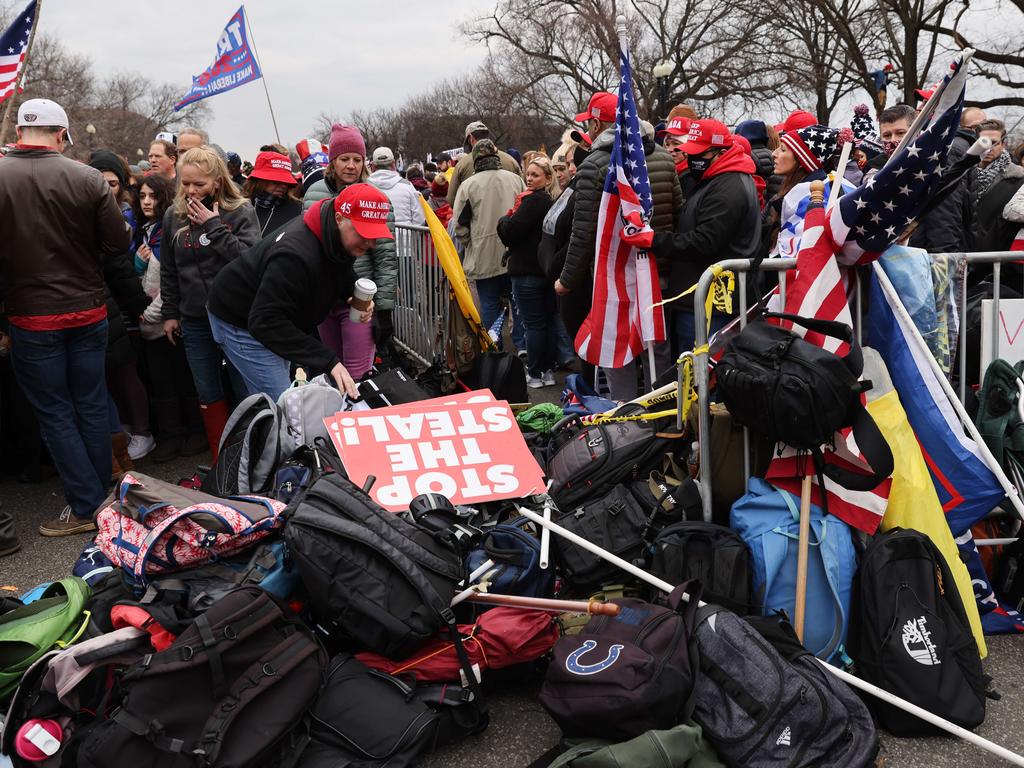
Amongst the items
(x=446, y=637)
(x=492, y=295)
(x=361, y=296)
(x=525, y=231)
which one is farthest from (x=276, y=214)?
(x=446, y=637)

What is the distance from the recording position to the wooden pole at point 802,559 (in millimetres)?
3154

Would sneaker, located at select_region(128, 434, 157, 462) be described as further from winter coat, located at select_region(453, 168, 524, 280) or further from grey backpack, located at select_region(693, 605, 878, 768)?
grey backpack, located at select_region(693, 605, 878, 768)

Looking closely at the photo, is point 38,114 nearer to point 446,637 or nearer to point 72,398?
point 72,398

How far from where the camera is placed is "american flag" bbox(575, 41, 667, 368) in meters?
4.66

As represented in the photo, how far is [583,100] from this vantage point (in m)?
32.9

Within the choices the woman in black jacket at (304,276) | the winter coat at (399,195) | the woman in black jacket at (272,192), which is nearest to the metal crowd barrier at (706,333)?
the woman in black jacket at (304,276)

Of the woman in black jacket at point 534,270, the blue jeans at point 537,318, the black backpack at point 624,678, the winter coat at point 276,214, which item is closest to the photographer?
the black backpack at point 624,678

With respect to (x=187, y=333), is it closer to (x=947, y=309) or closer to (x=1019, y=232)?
(x=947, y=309)

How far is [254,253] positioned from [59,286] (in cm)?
108

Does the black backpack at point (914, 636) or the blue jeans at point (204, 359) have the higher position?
the blue jeans at point (204, 359)

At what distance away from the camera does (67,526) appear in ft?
15.8

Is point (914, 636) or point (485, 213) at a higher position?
point (485, 213)

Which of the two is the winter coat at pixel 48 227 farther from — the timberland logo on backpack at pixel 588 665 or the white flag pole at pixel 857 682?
the timberland logo on backpack at pixel 588 665

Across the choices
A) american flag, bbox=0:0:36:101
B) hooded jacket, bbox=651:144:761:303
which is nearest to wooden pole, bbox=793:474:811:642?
hooded jacket, bbox=651:144:761:303
